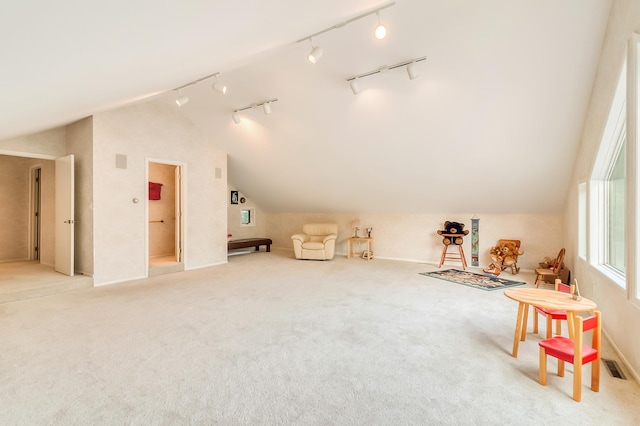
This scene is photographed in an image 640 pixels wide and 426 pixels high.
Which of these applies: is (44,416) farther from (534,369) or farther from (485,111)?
(485,111)

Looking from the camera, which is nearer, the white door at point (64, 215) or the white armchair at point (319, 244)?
the white door at point (64, 215)

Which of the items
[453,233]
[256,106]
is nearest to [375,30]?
[256,106]

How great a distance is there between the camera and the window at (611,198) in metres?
2.89

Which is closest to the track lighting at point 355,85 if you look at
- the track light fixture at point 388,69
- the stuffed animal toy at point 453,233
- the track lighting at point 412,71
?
the track light fixture at point 388,69

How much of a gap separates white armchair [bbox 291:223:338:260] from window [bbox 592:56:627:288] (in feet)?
15.6

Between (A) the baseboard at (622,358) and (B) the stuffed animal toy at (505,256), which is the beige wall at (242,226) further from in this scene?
(A) the baseboard at (622,358)

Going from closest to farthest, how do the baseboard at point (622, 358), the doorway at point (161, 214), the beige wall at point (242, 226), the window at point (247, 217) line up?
the baseboard at point (622, 358) < the doorway at point (161, 214) < the beige wall at point (242, 226) < the window at point (247, 217)

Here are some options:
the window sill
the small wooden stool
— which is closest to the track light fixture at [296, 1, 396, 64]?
the window sill

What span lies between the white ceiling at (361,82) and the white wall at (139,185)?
454 millimetres

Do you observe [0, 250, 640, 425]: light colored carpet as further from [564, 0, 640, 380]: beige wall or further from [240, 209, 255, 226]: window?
[240, 209, 255, 226]: window

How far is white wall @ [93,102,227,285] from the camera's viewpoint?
491cm

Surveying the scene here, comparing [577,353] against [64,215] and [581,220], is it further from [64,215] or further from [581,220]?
[64,215]

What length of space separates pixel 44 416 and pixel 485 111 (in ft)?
16.5

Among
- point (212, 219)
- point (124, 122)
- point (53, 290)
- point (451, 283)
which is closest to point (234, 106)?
point (124, 122)
